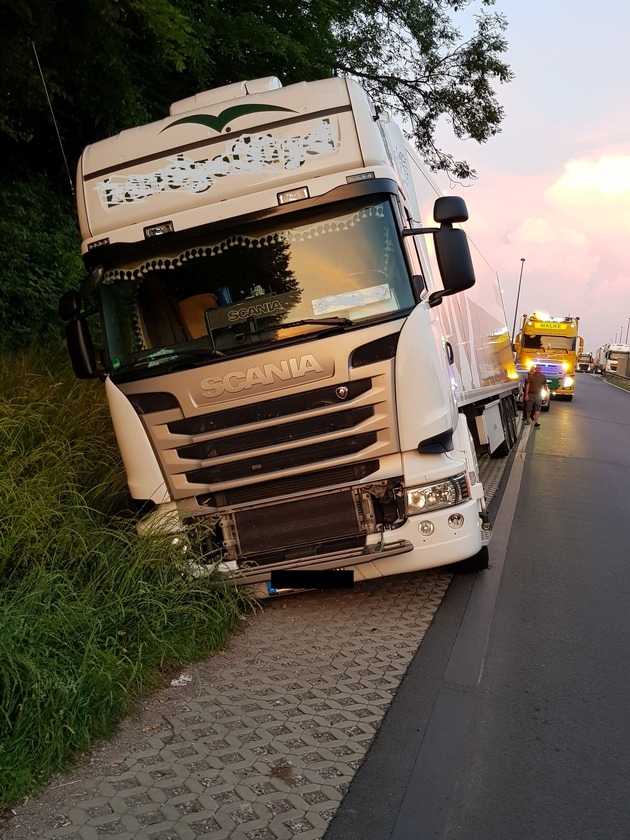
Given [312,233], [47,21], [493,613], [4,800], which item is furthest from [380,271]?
[47,21]

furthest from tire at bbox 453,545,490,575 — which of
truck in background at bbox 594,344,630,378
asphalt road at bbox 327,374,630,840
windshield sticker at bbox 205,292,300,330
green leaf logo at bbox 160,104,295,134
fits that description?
truck in background at bbox 594,344,630,378

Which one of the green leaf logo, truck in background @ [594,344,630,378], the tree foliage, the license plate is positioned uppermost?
the tree foliage

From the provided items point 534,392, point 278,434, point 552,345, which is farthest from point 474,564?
point 552,345

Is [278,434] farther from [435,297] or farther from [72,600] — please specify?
[72,600]

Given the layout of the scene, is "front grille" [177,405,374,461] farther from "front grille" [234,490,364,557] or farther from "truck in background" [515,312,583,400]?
"truck in background" [515,312,583,400]

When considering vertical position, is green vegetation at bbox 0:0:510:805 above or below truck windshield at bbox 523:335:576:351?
above

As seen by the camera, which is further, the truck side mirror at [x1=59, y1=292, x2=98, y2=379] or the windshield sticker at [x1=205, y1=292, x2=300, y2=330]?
the truck side mirror at [x1=59, y1=292, x2=98, y2=379]

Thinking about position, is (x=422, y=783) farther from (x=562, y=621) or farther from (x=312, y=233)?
(x=312, y=233)

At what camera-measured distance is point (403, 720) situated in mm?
4227

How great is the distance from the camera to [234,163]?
5895 millimetres

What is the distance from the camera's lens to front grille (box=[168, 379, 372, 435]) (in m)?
5.64

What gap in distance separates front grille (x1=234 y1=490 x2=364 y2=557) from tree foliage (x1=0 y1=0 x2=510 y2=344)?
5105 millimetres

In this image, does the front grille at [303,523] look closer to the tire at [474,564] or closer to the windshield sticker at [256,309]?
the windshield sticker at [256,309]

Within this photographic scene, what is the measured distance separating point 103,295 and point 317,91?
6.79 ft
